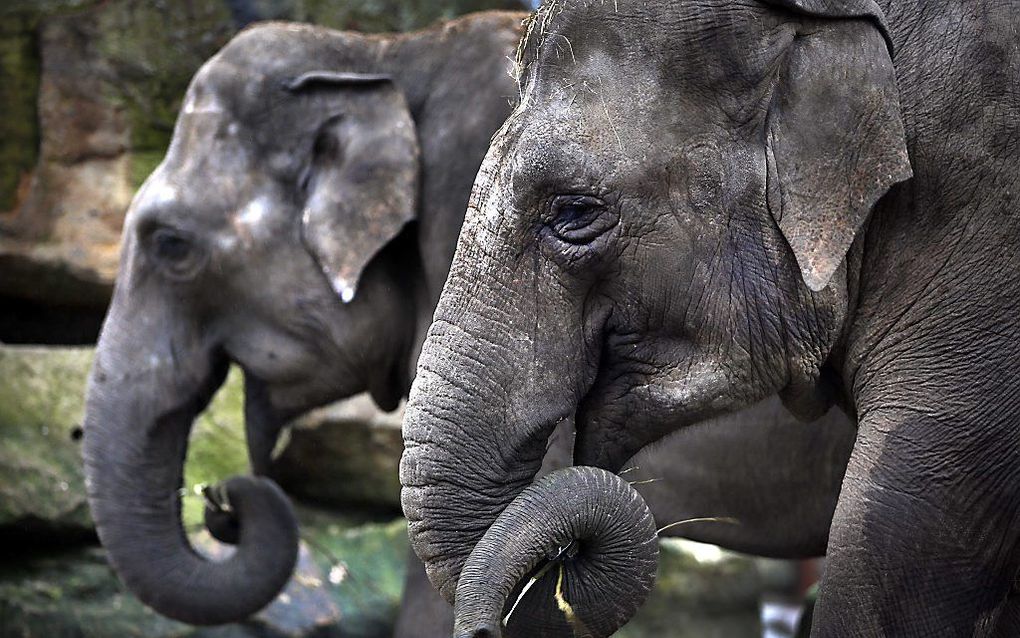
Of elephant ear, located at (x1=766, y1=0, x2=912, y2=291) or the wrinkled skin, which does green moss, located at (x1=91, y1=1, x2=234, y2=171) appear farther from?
elephant ear, located at (x1=766, y1=0, x2=912, y2=291)

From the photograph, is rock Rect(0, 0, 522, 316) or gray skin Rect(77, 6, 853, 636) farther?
rock Rect(0, 0, 522, 316)

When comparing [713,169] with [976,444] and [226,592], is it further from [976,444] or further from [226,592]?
[226,592]

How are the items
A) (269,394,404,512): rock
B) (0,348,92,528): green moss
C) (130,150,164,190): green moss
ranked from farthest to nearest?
(130,150,164,190): green moss
(269,394,404,512): rock
(0,348,92,528): green moss

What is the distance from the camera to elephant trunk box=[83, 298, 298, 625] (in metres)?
4.02

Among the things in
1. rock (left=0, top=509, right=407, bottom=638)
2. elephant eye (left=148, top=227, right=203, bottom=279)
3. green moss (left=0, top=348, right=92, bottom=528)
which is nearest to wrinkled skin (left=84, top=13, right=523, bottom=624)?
elephant eye (left=148, top=227, right=203, bottom=279)

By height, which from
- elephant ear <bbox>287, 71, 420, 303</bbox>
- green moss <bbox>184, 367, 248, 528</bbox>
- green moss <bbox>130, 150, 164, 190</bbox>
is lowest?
green moss <bbox>184, 367, 248, 528</bbox>

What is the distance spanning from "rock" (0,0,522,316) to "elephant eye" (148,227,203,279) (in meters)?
1.72

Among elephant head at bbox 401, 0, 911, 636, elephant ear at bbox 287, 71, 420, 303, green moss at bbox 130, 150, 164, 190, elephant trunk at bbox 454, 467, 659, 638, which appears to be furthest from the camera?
green moss at bbox 130, 150, 164, 190

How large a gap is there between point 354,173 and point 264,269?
339 millimetres

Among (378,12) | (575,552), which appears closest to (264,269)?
(575,552)

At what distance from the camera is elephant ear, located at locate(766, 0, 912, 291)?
2.46m

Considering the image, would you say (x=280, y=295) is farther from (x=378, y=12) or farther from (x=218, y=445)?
(x=378, y=12)

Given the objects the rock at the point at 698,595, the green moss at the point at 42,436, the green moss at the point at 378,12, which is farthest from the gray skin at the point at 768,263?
the green moss at the point at 378,12

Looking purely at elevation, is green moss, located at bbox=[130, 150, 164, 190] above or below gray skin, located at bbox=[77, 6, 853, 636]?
below
